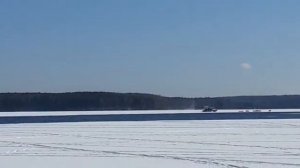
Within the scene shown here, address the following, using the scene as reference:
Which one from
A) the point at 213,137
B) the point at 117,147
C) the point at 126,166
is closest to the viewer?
the point at 126,166

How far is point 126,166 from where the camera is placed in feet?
35.5

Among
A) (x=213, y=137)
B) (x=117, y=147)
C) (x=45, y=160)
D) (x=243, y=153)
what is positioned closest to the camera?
(x=45, y=160)

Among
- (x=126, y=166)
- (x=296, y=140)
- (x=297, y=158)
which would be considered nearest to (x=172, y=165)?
(x=126, y=166)

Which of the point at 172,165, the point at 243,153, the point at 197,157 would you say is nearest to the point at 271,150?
the point at 243,153

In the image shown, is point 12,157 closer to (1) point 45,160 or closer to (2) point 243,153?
(1) point 45,160

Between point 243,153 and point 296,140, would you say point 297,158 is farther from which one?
point 296,140

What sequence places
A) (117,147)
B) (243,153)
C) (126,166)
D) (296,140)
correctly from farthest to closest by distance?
(296,140)
(117,147)
(243,153)
(126,166)

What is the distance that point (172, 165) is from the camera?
10969 millimetres

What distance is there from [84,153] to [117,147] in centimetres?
150

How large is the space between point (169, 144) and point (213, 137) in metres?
2.56

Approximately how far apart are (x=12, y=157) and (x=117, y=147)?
111 inches

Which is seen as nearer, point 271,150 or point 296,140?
point 271,150

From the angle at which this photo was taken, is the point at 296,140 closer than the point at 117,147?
No

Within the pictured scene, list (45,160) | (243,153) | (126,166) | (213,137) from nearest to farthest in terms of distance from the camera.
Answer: (126,166), (45,160), (243,153), (213,137)
